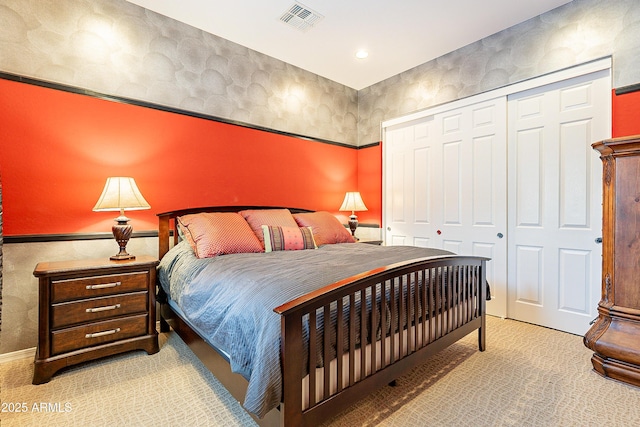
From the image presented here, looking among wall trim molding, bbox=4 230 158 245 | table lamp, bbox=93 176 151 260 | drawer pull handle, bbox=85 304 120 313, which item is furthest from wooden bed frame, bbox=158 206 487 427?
wall trim molding, bbox=4 230 158 245

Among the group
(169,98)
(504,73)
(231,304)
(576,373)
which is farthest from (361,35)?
(576,373)

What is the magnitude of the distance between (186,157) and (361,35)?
2124mm

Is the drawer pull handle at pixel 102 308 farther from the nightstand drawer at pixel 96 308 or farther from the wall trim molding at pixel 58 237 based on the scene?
the wall trim molding at pixel 58 237

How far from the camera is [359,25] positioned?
9.75 ft

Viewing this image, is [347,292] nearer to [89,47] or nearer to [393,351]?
[393,351]

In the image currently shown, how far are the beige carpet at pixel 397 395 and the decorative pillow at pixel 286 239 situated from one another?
3.45 feet

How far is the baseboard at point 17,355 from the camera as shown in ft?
7.19

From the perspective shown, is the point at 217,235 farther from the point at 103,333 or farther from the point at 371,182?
the point at 371,182

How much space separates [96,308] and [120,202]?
75 centimetres

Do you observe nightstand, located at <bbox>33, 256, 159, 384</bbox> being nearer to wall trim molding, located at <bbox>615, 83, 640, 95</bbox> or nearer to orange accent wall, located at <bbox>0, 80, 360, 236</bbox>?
orange accent wall, located at <bbox>0, 80, 360, 236</bbox>

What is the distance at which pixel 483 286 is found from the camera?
7.84 feet

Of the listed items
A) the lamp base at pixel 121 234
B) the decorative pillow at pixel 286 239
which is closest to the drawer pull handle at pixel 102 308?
the lamp base at pixel 121 234

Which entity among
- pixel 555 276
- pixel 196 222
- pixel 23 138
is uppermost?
pixel 23 138

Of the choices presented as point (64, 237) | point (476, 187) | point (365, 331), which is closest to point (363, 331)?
point (365, 331)
